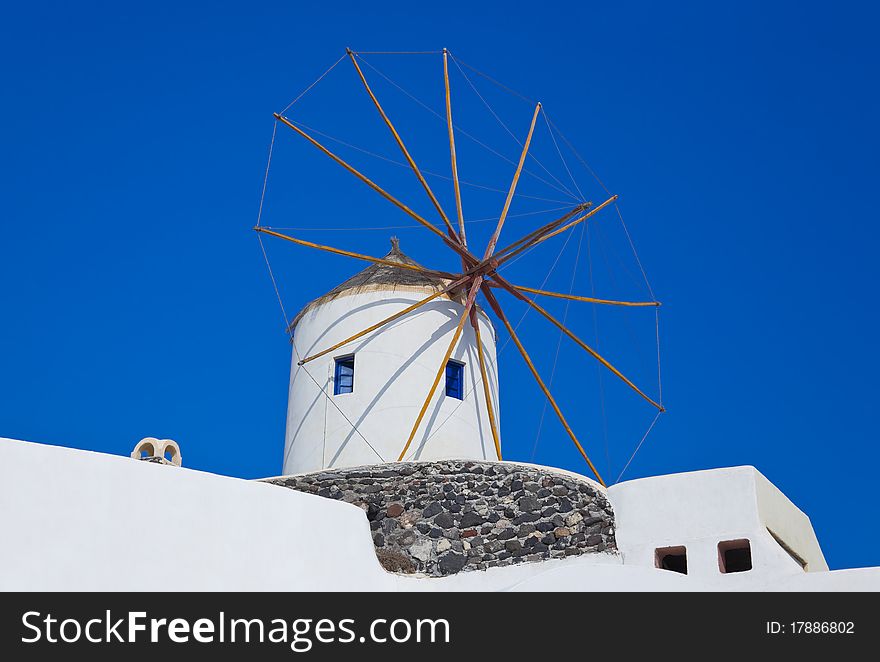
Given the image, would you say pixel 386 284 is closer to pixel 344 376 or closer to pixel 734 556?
pixel 344 376

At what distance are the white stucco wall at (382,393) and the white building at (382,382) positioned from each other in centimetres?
1

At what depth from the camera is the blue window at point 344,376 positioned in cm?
1519

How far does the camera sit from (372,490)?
13.5 meters

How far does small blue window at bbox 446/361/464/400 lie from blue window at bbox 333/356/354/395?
125 cm

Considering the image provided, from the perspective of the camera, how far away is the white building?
582 inches

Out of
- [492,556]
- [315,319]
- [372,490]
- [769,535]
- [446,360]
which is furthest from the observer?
[315,319]

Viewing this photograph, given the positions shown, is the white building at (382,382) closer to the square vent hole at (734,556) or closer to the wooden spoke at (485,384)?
the wooden spoke at (485,384)

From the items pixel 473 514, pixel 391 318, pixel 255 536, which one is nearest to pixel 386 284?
pixel 391 318

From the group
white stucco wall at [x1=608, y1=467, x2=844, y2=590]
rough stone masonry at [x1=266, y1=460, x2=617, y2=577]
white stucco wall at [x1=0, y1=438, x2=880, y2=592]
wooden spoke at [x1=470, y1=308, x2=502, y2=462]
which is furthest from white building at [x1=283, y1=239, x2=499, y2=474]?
white stucco wall at [x1=608, y1=467, x2=844, y2=590]

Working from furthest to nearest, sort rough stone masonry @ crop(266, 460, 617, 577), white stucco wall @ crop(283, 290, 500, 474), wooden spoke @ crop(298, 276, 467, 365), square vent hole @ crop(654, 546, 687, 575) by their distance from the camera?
wooden spoke @ crop(298, 276, 467, 365) → white stucco wall @ crop(283, 290, 500, 474) → rough stone masonry @ crop(266, 460, 617, 577) → square vent hole @ crop(654, 546, 687, 575)

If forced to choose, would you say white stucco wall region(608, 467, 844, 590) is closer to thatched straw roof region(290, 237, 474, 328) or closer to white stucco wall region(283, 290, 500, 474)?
white stucco wall region(283, 290, 500, 474)
